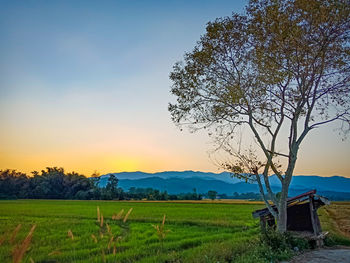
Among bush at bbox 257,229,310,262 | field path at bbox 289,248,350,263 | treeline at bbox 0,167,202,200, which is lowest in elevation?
field path at bbox 289,248,350,263

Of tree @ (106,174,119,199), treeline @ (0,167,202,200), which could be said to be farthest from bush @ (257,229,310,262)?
tree @ (106,174,119,199)

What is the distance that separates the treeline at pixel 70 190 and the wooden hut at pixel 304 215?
7767 cm

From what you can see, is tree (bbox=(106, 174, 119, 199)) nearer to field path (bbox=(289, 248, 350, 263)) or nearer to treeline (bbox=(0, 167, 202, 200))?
treeline (bbox=(0, 167, 202, 200))

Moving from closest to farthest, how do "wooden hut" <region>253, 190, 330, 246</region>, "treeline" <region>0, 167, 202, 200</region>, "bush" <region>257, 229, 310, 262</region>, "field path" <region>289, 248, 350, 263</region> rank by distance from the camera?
1. "field path" <region>289, 248, 350, 263</region>
2. "bush" <region>257, 229, 310, 262</region>
3. "wooden hut" <region>253, 190, 330, 246</region>
4. "treeline" <region>0, 167, 202, 200</region>

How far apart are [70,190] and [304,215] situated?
98224 millimetres

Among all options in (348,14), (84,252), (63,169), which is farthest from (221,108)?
(63,169)

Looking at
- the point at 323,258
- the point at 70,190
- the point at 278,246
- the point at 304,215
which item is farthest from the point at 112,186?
the point at 323,258

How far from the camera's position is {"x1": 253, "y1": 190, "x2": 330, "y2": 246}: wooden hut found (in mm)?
13617

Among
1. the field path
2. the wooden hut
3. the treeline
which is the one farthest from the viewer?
the treeline

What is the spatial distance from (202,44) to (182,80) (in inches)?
73.9

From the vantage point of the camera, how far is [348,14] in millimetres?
11164

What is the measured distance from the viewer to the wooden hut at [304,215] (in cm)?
1362

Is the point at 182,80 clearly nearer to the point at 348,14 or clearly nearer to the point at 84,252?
the point at 348,14

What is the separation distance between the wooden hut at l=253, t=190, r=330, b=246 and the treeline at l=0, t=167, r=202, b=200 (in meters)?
77.7
